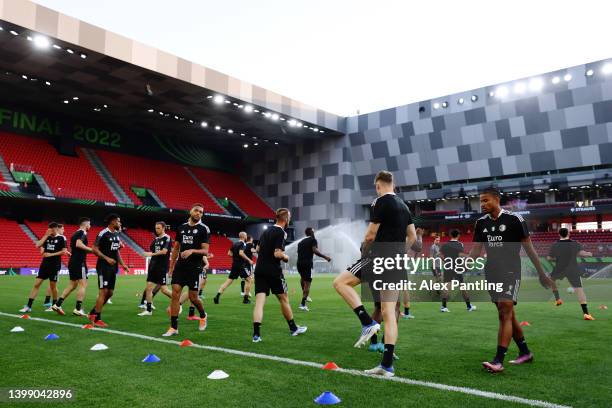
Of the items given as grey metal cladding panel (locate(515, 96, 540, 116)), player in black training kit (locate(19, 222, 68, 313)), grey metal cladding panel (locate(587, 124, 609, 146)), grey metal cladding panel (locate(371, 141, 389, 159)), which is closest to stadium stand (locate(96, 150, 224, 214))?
grey metal cladding panel (locate(371, 141, 389, 159))

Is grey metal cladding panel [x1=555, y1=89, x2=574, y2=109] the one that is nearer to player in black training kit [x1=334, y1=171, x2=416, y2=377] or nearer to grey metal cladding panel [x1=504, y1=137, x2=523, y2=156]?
grey metal cladding panel [x1=504, y1=137, x2=523, y2=156]

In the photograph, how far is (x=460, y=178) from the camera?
4031 cm

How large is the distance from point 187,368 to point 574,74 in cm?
3583

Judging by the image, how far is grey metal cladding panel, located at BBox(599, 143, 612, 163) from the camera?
34.0 meters

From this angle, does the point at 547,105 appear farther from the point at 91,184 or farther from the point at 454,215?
the point at 91,184

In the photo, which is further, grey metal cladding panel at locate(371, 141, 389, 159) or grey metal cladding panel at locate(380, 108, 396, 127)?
grey metal cladding panel at locate(371, 141, 389, 159)

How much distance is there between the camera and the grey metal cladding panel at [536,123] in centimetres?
3553

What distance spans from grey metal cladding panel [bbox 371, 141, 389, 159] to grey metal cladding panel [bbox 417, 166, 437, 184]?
3276 mm

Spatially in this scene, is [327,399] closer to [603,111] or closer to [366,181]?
[603,111]

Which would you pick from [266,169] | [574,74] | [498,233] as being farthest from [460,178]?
[498,233]

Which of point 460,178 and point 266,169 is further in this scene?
point 266,169

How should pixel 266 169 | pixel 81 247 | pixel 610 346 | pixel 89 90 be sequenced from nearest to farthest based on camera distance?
1. pixel 610 346
2. pixel 81 247
3. pixel 89 90
4. pixel 266 169

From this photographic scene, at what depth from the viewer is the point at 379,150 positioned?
43.3m

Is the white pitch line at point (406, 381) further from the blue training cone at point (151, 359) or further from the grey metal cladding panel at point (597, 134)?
the grey metal cladding panel at point (597, 134)
